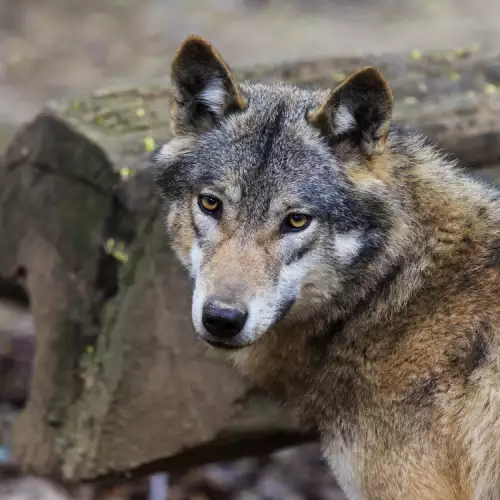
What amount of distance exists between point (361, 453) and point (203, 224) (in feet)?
3.89

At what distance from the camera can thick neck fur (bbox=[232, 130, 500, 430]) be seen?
3588 mm

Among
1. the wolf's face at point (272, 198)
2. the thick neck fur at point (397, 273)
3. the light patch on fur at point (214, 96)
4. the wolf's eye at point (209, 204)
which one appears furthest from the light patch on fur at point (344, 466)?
the light patch on fur at point (214, 96)

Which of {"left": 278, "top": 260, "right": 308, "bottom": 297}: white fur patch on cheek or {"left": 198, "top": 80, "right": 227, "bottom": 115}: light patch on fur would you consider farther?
{"left": 198, "top": 80, "right": 227, "bottom": 115}: light patch on fur

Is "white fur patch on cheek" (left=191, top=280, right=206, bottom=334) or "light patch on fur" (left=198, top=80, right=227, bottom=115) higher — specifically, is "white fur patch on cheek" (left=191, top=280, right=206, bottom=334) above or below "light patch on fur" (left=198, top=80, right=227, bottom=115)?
below

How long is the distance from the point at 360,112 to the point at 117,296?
83.2 inches

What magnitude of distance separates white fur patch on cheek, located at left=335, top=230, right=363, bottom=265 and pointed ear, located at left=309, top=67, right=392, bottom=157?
0.35 m

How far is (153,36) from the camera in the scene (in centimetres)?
1030

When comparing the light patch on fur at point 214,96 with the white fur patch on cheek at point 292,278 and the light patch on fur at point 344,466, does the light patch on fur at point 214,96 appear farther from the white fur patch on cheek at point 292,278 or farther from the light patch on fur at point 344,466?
the light patch on fur at point 344,466

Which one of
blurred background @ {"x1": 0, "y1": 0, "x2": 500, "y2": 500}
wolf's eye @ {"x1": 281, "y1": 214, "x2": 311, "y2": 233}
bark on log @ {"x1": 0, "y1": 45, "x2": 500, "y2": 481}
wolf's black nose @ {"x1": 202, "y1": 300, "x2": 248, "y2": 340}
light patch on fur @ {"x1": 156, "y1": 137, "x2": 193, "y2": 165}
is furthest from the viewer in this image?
blurred background @ {"x1": 0, "y1": 0, "x2": 500, "y2": 500}

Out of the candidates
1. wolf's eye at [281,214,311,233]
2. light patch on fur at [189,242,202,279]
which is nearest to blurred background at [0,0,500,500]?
light patch on fur at [189,242,202,279]

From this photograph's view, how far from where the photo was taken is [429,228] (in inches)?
143

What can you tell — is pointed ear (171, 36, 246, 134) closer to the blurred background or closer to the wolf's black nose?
the wolf's black nose

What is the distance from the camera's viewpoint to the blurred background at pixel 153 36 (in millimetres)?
8219

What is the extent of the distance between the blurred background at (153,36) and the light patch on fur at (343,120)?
348cm
